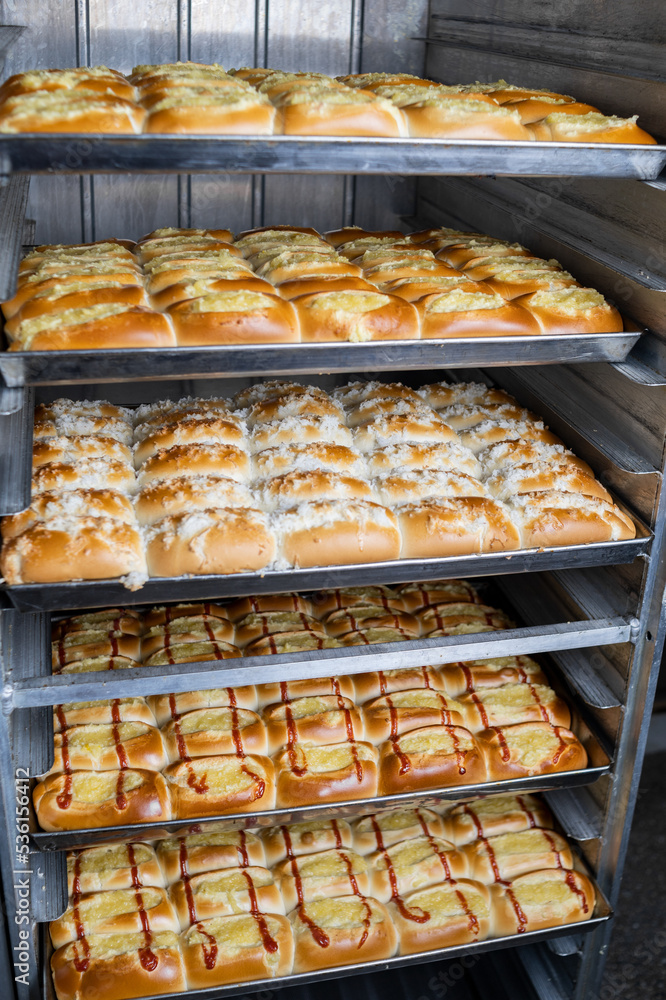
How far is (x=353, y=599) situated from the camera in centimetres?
251

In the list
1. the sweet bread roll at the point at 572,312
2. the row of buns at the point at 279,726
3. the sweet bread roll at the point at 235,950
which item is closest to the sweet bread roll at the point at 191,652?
the row of buns at the point at 279,726

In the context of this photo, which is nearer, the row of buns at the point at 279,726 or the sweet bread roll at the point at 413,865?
the row of buns at the point at 279,726


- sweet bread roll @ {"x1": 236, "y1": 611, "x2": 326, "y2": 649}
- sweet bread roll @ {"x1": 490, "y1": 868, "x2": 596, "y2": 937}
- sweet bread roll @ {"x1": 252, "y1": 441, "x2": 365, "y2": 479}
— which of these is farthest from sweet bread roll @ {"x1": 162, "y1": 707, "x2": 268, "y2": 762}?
sweet bread roll @ {"x1": 490, "y1": 868, "x2": 596, "y2": 937}

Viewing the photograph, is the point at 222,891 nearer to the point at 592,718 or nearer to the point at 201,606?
the point at 201,606

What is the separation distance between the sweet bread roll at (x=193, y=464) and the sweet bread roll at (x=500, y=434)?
24.1 inches

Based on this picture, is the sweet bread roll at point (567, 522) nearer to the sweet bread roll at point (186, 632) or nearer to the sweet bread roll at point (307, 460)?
the sweet bread roll at point (307, 460)

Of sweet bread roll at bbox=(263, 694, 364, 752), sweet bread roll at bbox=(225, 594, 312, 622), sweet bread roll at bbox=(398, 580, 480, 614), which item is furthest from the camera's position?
sweet bread roll at bbox=(398, 580, 480, 614)

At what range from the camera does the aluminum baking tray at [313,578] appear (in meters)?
1.67

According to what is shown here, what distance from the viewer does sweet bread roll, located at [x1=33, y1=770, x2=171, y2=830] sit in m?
1.89

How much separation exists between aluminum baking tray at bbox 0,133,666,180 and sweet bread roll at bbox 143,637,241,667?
1205 millimetres

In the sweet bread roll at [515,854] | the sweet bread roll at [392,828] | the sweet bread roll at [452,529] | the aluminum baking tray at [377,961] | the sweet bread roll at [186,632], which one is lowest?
the aluminum baking tray at [377,961]

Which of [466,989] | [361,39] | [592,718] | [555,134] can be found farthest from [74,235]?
[466,989]

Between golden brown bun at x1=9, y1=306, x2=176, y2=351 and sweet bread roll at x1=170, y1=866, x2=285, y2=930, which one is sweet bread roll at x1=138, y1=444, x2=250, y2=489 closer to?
golden brown bun at x1=9, y1=306, x2=176, y2=351

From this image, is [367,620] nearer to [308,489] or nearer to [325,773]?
[325,773]
